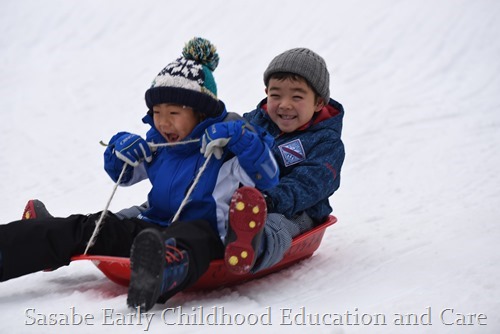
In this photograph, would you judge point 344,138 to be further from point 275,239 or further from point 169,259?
point 169,259

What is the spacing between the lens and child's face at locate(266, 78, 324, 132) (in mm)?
3289

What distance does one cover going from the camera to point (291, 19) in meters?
8.73

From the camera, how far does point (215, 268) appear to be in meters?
2.56

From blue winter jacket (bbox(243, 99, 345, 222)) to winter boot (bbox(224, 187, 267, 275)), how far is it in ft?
1.62

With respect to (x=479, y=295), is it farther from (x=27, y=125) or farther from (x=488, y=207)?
(x=27, y=125)

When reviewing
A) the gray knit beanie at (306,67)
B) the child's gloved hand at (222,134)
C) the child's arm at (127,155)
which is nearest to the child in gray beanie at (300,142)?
the gray knit beanie at (306,67)

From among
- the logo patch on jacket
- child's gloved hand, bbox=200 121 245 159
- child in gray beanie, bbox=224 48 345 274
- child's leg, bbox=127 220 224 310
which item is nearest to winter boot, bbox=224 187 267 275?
child's leg, bbox=127 220 224 310

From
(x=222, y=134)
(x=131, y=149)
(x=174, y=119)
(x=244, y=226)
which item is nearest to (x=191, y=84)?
(x=174, y=119)

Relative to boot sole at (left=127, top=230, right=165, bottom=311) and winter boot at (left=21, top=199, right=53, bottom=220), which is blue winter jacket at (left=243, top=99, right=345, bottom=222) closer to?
boot sole at (left=127, top=230, right=165, bottom=311)

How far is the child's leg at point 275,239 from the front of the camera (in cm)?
264

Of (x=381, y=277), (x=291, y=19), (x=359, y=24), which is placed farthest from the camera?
(x=291, y=19)

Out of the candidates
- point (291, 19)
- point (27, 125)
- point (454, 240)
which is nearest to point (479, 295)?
point (454, 240)

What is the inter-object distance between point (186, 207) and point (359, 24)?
6.12m

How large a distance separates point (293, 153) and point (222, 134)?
2.62ft
